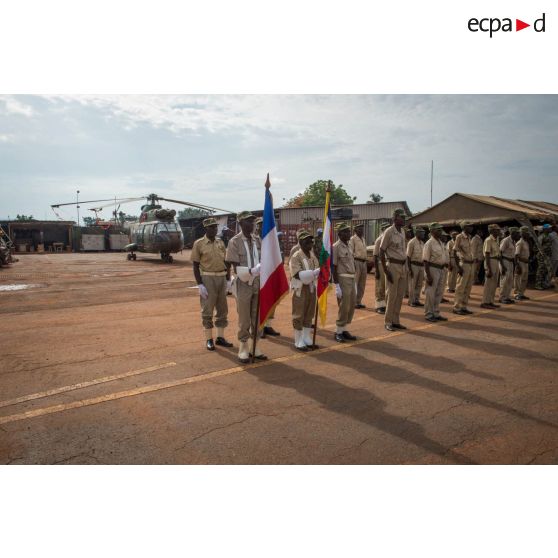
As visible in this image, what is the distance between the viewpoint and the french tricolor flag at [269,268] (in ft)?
17.9

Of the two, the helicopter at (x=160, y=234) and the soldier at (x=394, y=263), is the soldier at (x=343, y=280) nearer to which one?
the soldier at (x=394, y=263)

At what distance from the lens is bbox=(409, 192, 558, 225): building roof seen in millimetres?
13826

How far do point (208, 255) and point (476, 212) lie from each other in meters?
12.3

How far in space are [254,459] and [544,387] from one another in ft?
12.0

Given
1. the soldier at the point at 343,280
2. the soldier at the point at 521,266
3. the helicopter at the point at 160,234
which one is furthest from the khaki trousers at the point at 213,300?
the helicopter at the point at 160,234

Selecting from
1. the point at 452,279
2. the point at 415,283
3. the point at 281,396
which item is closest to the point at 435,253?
the point at 415,283

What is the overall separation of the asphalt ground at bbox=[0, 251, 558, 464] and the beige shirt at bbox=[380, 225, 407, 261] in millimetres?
1420

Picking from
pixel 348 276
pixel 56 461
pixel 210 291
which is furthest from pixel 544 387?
pixel 56 461

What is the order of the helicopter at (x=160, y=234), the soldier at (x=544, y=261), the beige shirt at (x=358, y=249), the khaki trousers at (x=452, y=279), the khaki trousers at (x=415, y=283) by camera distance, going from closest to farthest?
the khaki trousers at (x=415, y=283) < the beige shirt at (x=358, y=249) < the khaki trousers at (x=452, y=279) < the soldier at (x=544, y=261) < the helicopter at (x=160, y=234)

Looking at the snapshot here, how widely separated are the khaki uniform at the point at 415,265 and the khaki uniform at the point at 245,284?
180 inches

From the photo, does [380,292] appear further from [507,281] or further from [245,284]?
[245,284]

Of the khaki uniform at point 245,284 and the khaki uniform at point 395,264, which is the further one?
the khaki uniform at point 395,264

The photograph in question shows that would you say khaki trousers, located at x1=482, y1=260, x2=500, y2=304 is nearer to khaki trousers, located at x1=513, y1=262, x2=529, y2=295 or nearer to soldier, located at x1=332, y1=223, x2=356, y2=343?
khaki trousers, located at x1=513, y1=262, x2=529, y2=295

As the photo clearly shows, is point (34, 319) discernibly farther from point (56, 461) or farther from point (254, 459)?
point (254, 459)
